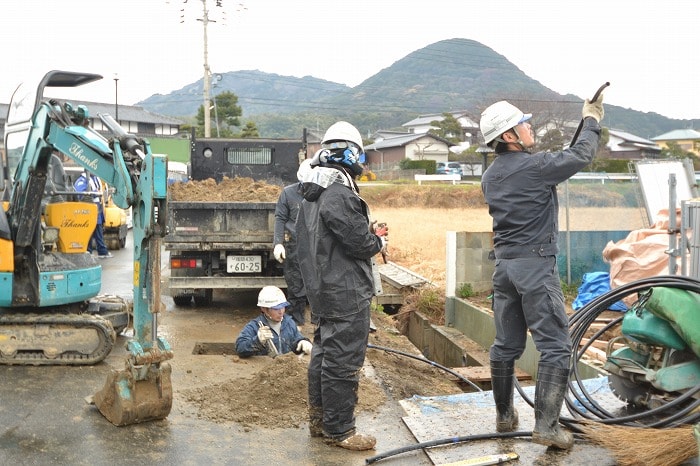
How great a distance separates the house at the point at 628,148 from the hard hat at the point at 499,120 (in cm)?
6220

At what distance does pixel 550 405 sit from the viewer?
454 cm

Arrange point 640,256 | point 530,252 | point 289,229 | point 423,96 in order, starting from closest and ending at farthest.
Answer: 1. point 530,252
2. point 289,229
3. point 640,256
4. point 423,96

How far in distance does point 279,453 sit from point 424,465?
999 mm

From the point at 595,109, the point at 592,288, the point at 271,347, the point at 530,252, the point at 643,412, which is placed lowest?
the point at 271,347

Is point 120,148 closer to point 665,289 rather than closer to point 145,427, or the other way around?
point 145,427

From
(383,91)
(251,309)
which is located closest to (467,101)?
(383,91)

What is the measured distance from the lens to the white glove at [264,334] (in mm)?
7102

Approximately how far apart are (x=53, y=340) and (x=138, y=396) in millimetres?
2180

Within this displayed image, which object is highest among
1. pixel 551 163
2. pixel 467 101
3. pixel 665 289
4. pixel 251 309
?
pixel 467 101

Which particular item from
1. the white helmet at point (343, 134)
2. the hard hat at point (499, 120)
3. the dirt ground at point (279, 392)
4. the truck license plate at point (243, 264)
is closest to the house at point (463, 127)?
the truck license plate at point (243, 264)

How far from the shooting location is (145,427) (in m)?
5.42

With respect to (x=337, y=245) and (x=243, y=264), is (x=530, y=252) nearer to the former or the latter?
(x=337, y=245)

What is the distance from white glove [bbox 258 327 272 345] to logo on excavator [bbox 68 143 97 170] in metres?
2.16

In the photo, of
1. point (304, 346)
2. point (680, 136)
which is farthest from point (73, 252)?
point (680, 136)
